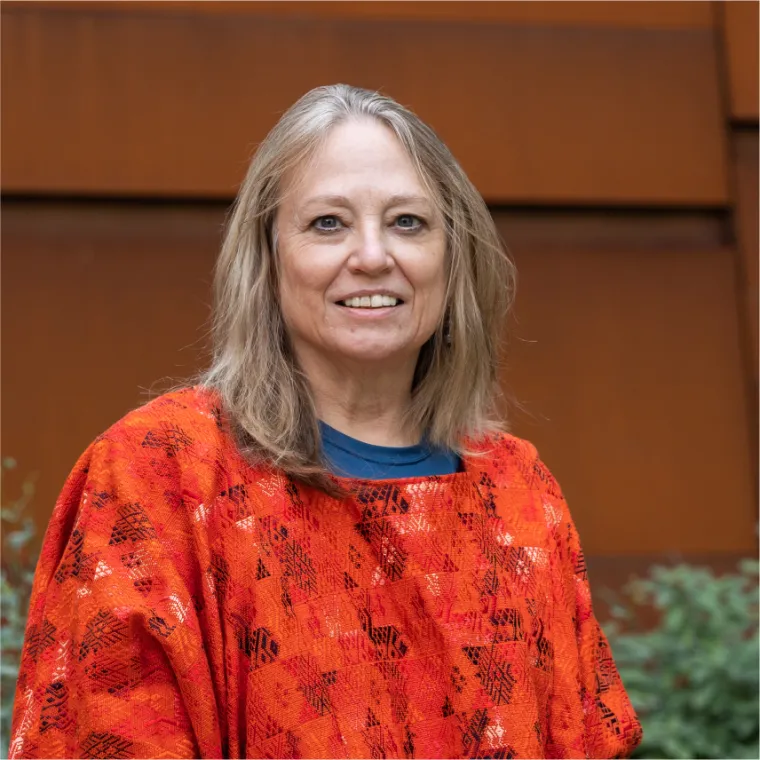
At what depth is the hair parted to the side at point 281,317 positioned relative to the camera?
2.15m

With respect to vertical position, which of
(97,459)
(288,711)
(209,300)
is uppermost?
(209,300)

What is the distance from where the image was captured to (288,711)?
1.92 meters

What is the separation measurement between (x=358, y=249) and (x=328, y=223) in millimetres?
77

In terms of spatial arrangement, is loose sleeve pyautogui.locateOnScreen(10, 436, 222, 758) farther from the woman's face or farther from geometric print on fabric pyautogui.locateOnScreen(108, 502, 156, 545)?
the woman's face

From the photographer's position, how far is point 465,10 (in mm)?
4320

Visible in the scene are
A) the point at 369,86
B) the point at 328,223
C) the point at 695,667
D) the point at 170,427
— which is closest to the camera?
the point at 170,427

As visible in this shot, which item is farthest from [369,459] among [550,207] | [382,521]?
[550,207]

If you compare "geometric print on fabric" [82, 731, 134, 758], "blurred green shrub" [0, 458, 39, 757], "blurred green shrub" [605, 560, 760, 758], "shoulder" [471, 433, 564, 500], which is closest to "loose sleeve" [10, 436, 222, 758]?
"geometric print on fabric" [82, 731, 134, 758]

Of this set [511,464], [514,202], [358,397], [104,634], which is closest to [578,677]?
[511,464]

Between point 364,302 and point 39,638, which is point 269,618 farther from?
point 364,302

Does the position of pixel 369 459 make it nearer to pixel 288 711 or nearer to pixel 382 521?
pixel 382 521

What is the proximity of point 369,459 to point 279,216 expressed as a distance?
482 mm

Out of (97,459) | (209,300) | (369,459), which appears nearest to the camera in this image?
(97,459)

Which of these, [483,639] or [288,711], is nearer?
[288,711]
